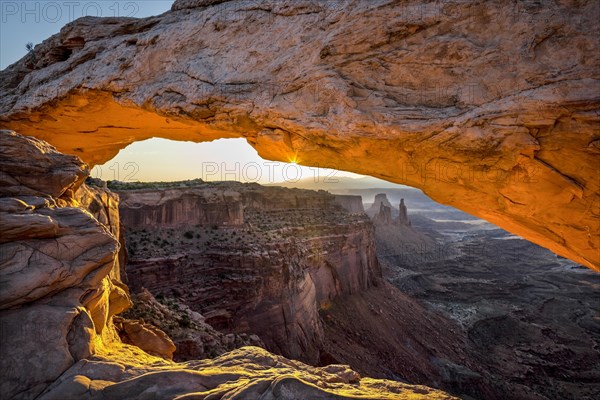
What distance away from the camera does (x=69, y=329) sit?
4.55 m

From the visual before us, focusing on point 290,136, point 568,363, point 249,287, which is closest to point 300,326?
point 249,287

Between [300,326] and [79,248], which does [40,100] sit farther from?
[300,326]

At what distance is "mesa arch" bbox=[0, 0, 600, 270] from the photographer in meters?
5.54

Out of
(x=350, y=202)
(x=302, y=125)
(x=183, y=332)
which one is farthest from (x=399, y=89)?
(x=350, y=202)

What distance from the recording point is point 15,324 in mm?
4195

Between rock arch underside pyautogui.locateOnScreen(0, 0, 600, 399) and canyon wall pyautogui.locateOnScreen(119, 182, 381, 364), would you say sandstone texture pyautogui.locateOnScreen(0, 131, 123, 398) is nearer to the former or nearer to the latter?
rock arch underside pyautogui.locateOnScreen(0, 0, 600, 399)

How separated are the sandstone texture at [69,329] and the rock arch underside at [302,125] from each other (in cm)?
2

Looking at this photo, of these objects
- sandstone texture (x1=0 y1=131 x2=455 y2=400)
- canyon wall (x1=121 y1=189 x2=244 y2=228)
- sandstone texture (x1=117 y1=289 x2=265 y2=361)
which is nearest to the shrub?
sandstone texture (x1=117 y1=289 x2=265 y2=361)

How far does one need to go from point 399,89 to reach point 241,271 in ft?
56.1

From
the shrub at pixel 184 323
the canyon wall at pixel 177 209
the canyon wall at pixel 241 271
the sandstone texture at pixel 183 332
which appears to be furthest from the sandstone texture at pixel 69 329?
the canyon wall at pixel 177 209

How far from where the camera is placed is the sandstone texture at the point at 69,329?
4004 mm

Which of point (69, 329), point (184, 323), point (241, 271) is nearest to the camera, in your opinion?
point (69, 329)

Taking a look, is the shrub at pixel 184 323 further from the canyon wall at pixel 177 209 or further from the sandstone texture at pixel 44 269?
the canyon wall at pixel 177 209

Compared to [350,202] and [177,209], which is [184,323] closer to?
[177,209]
